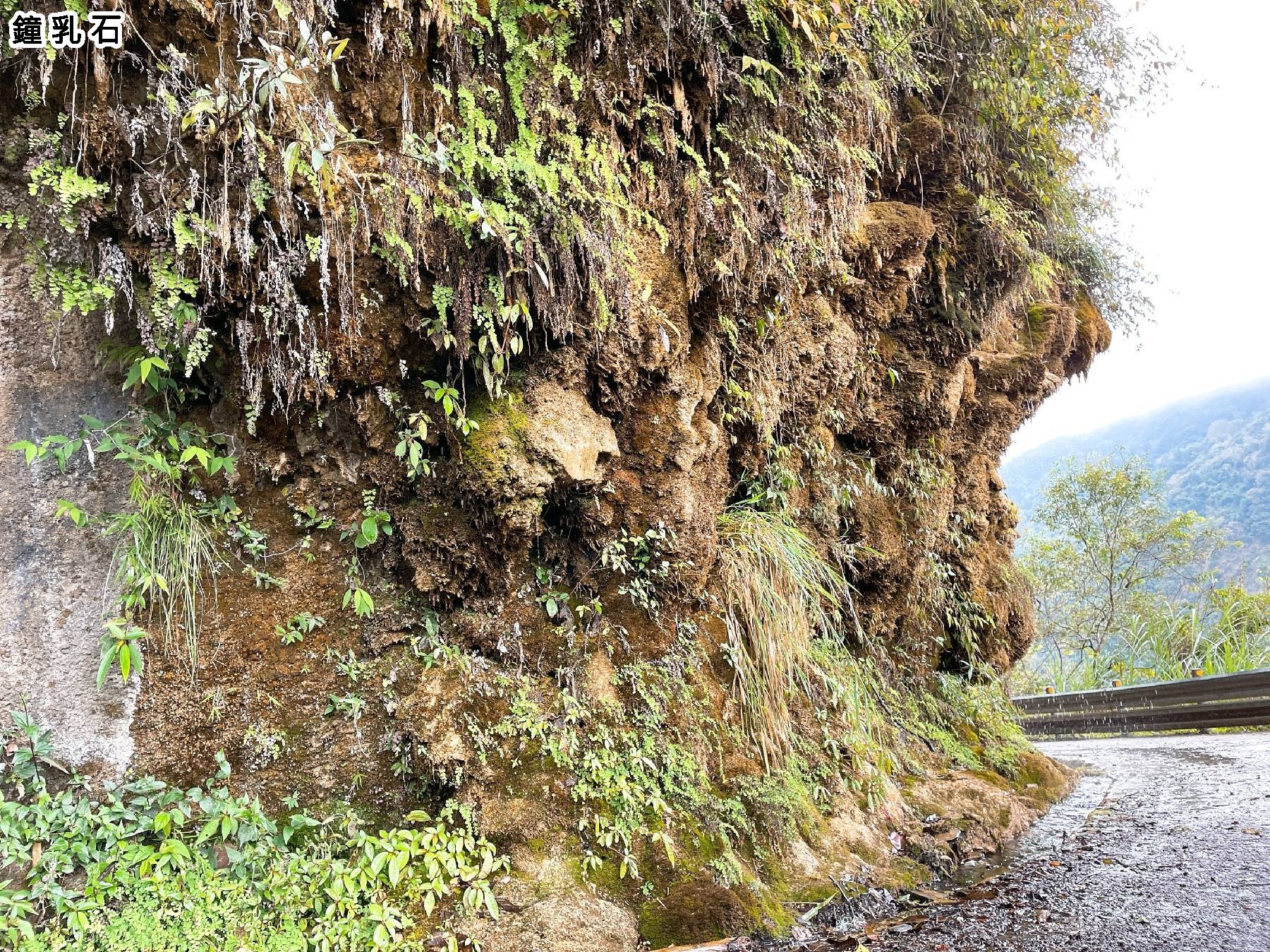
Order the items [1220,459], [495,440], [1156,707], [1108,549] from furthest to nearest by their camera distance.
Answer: [1220,459] < [1108,549] < [1156,707] < [495,440]

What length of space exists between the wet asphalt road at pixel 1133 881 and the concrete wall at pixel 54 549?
3.78 metres

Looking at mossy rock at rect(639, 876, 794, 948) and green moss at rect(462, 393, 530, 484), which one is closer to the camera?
mossy rock at rect(639, 876, 794, 948)

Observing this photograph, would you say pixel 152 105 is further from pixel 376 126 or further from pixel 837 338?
pixel 837 338

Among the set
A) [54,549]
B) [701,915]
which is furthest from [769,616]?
[54,549]

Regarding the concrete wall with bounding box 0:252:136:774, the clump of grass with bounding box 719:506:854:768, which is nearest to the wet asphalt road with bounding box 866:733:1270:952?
the clump of grass with bounding box 719:506:854:768

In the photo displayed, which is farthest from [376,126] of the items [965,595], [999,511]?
[999,511]

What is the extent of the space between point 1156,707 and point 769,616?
9772 millimetres

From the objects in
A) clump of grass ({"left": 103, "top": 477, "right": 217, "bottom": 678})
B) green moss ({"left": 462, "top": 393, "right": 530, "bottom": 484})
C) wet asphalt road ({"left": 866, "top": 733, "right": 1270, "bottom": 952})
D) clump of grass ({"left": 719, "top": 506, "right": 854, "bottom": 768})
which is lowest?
wet asphalt road ({"left": 866, "top": 733, "right": 1270, "bottom": 952})

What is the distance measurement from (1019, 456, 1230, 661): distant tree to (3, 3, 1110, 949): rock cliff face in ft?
55.2

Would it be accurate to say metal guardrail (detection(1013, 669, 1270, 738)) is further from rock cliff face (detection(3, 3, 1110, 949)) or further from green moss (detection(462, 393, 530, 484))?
green moss (detection(462, 393, 530, 484))

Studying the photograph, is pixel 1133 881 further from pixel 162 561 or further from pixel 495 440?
pixel 162 561

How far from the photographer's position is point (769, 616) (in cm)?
489

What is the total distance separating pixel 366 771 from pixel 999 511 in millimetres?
8184

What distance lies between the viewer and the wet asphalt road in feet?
10.8
